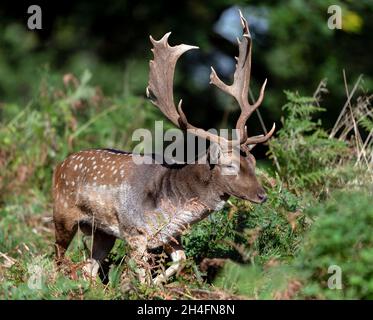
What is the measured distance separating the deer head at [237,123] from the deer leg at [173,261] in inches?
23.9

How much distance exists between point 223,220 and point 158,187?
1.94ft

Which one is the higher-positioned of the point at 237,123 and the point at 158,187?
the point at 237,123

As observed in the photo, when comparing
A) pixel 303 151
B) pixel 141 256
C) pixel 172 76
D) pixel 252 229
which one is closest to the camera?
pixel 141 256

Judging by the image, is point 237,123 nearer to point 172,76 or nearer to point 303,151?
point 172,76

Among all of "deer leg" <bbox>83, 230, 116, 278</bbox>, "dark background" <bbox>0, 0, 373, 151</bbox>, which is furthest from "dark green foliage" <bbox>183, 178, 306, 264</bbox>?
"dark background" <bbox>0, 0, 373, 151</bbox>

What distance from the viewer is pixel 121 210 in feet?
22.6

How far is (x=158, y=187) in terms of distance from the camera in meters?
6.92

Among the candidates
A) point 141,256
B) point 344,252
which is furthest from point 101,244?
point 344,252

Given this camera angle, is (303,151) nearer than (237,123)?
No

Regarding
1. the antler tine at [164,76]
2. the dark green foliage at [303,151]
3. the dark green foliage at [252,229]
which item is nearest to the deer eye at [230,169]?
the dark green foliage at [252,229]

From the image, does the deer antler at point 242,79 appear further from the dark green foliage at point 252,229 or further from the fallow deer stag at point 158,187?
the dark green foliage at point 252,229

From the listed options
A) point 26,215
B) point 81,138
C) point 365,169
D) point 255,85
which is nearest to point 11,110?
point 81,138

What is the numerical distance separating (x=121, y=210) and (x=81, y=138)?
3826 mm

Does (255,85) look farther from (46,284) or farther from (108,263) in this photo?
(46,284)
